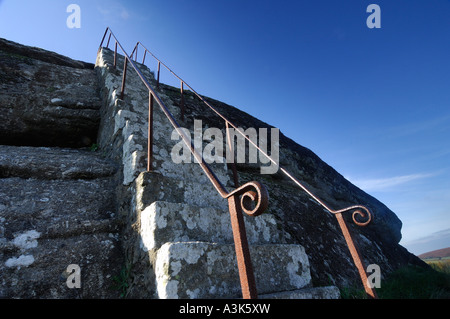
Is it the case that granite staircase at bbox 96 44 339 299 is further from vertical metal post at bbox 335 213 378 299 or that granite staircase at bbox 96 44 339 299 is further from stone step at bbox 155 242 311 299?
vertical metal post at bbox 335 213 378 299

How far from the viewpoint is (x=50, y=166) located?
2.64 meters

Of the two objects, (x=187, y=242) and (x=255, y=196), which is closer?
(x=255, y=196)

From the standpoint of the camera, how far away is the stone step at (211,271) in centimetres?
145

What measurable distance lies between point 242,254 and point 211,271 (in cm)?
43

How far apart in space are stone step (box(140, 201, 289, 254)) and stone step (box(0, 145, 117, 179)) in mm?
1185

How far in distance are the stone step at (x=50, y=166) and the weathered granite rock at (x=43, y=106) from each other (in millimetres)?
921

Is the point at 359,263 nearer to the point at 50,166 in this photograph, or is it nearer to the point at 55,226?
the point at 55,226

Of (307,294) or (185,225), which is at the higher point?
(185,225)

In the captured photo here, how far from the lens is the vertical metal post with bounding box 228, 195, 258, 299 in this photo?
1183 mm

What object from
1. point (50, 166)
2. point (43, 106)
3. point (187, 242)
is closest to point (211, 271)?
point (187, 242)

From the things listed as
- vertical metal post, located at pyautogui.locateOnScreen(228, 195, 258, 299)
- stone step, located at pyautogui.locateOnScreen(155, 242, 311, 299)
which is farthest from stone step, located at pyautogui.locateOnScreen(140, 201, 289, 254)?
vertical metal post, located at pyautogui.locateOnScreen(228, 195, 258, 299)

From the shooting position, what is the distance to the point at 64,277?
1.73m

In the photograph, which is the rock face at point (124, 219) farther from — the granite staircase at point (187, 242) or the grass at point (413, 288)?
the grass at point (413, 288)
